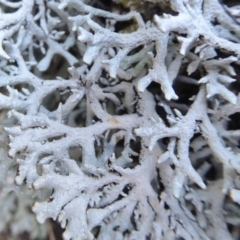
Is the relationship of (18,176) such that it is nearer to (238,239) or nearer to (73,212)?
(73,212)

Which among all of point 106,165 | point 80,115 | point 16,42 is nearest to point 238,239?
point 106,165

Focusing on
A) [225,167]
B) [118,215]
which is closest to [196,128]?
[225,167]

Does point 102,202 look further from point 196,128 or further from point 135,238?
point 196,128

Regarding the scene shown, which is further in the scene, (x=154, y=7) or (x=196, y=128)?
(x=154, y=7)

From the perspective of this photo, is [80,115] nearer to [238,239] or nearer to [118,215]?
[118,215]

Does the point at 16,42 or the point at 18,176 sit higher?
the point at 16,42

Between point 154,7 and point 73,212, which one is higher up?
point 154,7

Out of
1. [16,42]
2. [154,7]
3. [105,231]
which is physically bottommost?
[105,231]

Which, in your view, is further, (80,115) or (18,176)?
(80,115)

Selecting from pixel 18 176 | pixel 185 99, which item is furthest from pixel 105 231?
pixel 185 99
